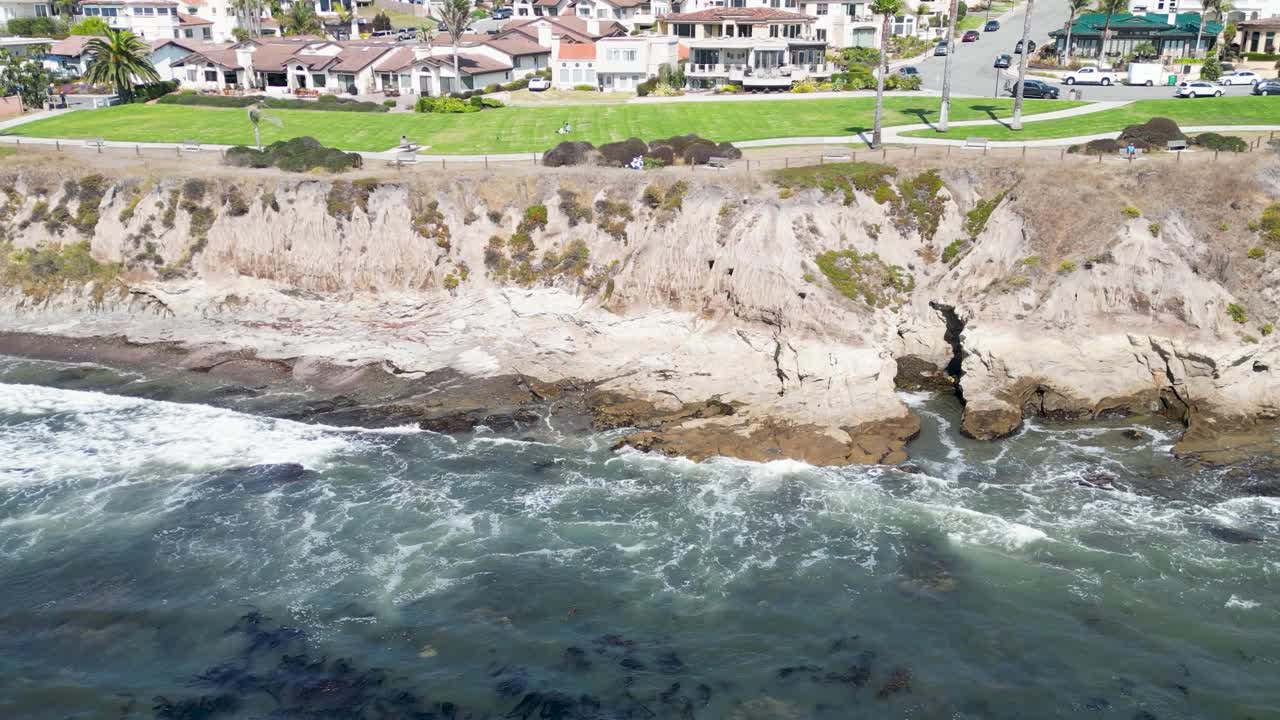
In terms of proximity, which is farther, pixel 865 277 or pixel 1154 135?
pixel 1154 135

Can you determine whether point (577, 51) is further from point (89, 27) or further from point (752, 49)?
point (89, 27)

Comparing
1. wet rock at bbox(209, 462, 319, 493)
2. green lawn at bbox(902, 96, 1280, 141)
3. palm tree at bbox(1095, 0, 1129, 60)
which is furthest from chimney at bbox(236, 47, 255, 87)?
palm tree at bbox(1095, 0, 1129, 60)

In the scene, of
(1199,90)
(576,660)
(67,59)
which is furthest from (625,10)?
(576,660)

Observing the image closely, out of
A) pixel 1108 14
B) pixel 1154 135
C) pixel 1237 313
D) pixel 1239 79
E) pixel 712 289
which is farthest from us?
pixel 1108 14

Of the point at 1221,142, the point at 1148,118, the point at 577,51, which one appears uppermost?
the point at 577,51

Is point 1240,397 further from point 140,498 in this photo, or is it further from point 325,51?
point 325,51

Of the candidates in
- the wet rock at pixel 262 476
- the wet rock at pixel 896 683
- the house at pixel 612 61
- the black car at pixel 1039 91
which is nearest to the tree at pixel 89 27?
the house at pixel 612 61

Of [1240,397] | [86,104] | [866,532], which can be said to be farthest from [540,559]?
[86,104]
